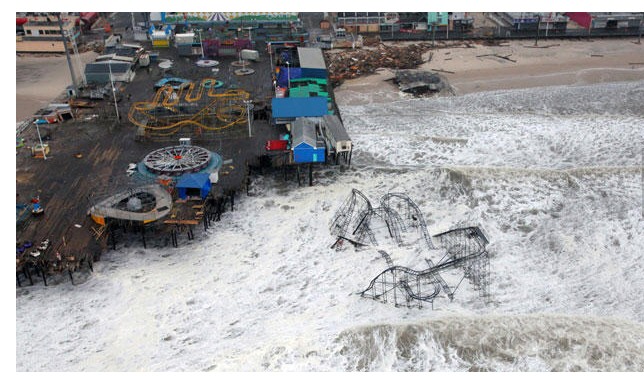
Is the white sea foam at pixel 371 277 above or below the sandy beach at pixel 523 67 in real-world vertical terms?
below

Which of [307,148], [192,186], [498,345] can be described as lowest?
[498,345]

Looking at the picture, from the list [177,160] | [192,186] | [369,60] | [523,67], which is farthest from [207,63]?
[523,67]

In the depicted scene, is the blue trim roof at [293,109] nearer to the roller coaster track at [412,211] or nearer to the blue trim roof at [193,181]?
the roller coaster track at [412,211]

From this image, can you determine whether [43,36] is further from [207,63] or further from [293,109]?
[293,109]

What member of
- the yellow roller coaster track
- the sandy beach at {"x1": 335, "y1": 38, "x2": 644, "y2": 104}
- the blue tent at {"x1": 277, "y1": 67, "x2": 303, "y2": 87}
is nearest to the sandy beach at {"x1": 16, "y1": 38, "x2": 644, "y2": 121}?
the sandy beach at {"x1": 335, "y1": 38, "x2": 644, "y2": 104}

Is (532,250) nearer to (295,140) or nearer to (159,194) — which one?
(295,140)

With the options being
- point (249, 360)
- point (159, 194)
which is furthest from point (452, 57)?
point (249, 360)

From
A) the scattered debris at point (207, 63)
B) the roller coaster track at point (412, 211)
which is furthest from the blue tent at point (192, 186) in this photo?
the scattered debris at point (207, 63)
